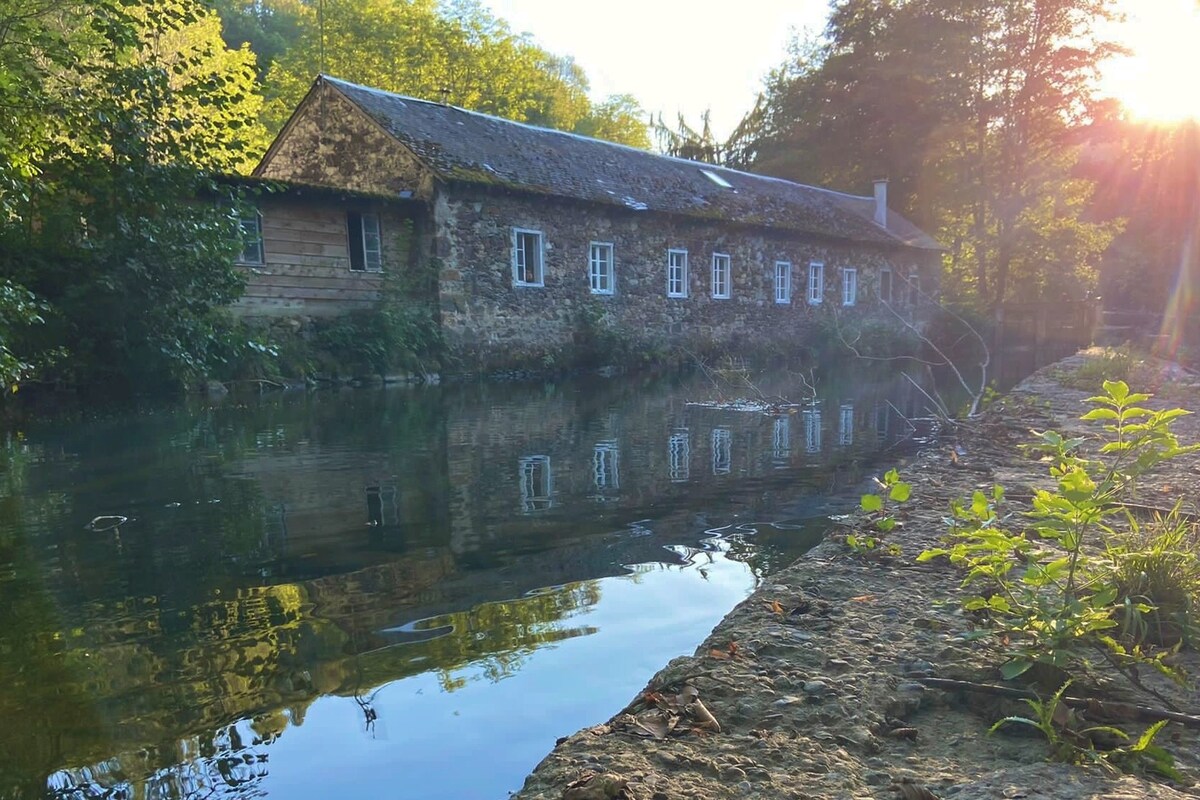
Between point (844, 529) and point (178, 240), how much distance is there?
9063mm

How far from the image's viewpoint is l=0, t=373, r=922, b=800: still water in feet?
8.41

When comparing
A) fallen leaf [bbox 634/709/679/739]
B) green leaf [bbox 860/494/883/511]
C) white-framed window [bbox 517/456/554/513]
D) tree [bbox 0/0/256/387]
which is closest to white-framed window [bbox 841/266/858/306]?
tree [bbox 0/0/256/387]

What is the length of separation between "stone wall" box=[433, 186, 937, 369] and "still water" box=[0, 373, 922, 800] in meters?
8.16

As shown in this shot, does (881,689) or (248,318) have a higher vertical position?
(248,318)

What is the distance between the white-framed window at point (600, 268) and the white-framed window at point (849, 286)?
10692 mm

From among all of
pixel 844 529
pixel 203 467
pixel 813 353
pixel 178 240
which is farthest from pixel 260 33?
pixel 844 529

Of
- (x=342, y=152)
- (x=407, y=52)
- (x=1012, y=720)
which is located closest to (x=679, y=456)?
(x=1012, y=720)

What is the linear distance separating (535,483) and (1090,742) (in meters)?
4.70

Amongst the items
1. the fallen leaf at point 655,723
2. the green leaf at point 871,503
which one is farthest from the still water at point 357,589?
the green leaf at point 871,503

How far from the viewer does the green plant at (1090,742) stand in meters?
2.05

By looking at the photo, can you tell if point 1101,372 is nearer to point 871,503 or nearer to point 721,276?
point 871,503

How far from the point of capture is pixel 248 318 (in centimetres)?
1395

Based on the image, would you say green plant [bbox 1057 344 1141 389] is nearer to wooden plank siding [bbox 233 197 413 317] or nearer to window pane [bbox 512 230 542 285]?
window pane [bbox 512 230 542 285]

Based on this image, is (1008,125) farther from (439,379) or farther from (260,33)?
(260,33)
